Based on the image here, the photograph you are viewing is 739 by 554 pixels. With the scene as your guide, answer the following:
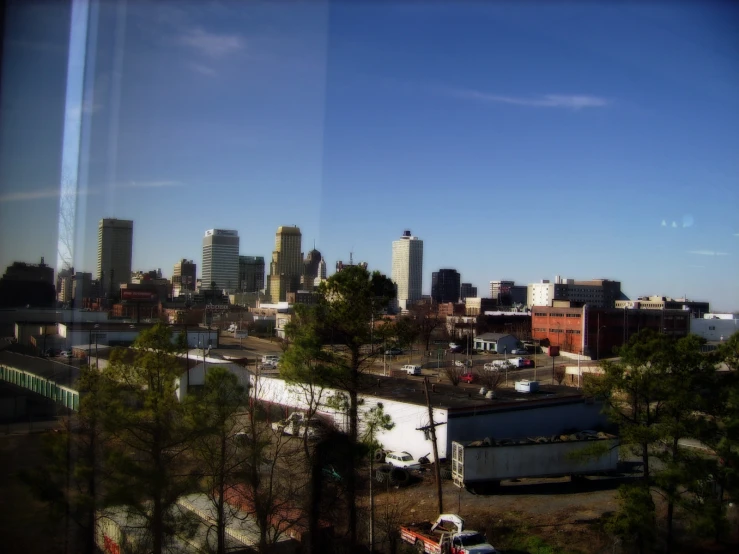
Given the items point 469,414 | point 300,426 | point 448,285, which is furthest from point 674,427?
point 448,285

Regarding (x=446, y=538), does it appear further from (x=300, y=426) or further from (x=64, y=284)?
(x=64, y=284)

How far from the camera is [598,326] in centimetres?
1149

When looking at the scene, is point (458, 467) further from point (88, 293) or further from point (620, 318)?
point (620, 318)

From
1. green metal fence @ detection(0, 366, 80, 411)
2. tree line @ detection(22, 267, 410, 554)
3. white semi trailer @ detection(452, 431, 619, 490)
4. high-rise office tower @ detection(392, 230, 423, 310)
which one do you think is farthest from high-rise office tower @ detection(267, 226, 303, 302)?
green metal fence @ detection(0, 366, 80, 411)

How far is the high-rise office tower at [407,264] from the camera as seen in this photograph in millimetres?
8797

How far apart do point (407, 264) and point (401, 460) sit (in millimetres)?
7877

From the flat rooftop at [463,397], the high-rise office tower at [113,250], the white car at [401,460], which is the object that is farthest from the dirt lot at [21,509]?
the white car at [401,460]

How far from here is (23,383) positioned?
2.32 metres

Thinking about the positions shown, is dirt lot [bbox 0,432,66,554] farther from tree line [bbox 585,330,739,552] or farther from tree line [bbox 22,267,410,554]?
tree line [bbox 585,330,739,552]

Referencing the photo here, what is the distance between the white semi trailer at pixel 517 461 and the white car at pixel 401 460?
1.55 ft

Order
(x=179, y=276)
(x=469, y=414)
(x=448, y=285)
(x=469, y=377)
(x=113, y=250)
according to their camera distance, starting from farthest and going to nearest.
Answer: (x=448, y=285) < (x=469, y=377) < (x=469, y=414) < (x=179, y=276) < (x=113, y=250)

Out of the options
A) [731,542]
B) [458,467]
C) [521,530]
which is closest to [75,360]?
[731,542]

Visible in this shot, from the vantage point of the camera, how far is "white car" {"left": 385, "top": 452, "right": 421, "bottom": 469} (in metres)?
A: 6.78

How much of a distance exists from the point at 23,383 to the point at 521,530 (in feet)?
14.0
